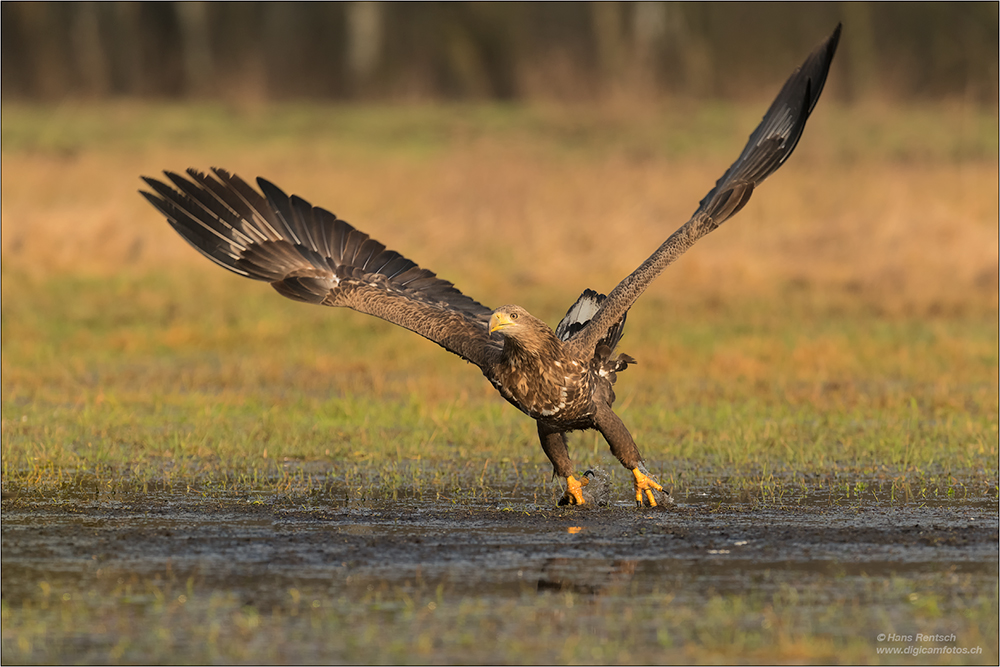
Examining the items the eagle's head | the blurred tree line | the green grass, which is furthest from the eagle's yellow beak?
the blurred tree line

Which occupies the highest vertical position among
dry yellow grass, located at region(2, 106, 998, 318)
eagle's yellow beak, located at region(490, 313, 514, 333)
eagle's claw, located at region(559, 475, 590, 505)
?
dry yellow grass, located at region(2, 106, 998, 318)

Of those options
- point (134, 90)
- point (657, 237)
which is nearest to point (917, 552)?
point (657, 237)

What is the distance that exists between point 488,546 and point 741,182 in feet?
8.71

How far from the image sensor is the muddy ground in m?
6.31

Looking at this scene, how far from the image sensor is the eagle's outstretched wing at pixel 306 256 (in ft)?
29.2

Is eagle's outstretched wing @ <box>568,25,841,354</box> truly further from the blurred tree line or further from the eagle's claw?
the blurred tree line

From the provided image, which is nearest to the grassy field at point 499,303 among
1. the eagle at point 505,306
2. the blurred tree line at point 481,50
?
the eagle at point 505,306

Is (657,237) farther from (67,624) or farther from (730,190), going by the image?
(67,624)

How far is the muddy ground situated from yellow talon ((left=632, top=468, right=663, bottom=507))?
0.11 m

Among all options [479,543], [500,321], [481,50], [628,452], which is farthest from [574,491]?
[481,50]

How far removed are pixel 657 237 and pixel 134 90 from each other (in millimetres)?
18296

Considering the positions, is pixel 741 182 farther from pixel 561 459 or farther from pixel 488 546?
pixel 488 546

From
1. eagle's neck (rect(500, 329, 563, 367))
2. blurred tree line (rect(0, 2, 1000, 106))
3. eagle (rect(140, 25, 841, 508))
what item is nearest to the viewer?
eagle's neck (rect(500, 329, 563, 367))

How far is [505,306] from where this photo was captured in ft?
25.7
